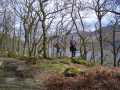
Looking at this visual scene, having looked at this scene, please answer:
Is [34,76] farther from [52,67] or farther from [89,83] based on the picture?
[89,83]

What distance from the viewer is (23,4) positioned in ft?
150

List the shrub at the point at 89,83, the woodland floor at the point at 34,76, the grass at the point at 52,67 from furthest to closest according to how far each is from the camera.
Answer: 1. the grass at the point at 52,67
2. the woodland floor at the point at 34,76
3. the shrub at the point at 89,83

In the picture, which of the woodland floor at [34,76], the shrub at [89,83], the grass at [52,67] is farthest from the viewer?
the grass at [52,67]

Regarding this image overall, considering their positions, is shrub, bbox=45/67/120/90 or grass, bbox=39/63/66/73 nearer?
shrub, bbox=45/67/120/90

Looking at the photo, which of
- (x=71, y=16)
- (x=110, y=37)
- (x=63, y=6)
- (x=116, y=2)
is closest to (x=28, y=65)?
(x=116, y=2)

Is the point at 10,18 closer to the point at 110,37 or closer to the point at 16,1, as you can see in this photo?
the point at 16,1

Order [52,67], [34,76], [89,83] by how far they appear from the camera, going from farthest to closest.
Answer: [52,67] → [34,76] → [89,83]

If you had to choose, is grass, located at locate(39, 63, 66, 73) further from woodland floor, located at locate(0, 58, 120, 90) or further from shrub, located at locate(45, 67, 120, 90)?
shrub, located at locate(45, 67, 120, 90)

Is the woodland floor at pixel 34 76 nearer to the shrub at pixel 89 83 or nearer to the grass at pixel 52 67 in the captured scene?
the grass at pixel 52 67

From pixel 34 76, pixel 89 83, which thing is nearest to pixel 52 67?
pixel 34 76

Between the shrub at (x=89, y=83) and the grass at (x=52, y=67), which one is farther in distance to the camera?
the grass at (x=52, y=67)

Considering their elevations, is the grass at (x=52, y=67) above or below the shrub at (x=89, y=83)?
above

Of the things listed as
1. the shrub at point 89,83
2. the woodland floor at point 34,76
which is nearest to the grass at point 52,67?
the woodland floor at point 34,76

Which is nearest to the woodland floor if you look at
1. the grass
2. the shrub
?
the grass
